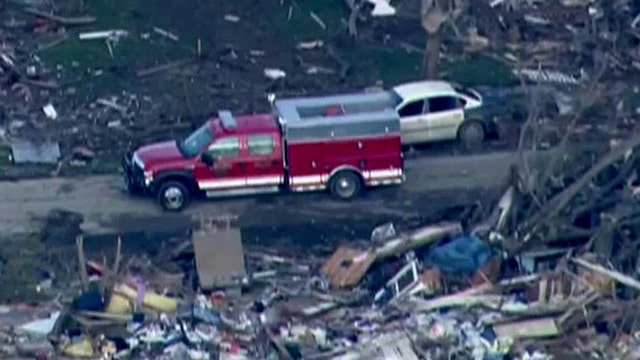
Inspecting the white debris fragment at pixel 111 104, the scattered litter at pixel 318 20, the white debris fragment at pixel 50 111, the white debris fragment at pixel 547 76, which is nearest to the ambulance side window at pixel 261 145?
the white debris fragment at pixel 111 104

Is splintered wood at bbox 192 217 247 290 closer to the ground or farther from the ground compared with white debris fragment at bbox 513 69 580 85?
closer to the ground

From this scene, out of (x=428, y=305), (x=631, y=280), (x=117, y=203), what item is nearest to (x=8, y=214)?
(x=117, y=203)

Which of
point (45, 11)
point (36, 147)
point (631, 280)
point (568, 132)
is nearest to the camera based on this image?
point (631, 280)

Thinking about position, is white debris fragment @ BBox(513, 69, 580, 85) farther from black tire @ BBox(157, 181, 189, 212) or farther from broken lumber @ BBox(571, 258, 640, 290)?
broken lumber @ BBox(571, 258, 640, 290)

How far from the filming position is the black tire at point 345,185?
32.3m

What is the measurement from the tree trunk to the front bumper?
20.2 ft

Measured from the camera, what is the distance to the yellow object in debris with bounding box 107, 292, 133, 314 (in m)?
28.1

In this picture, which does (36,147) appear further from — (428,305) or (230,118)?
(428,305)

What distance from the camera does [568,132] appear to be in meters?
31.6

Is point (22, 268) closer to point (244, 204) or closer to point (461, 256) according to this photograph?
point (244, 204)

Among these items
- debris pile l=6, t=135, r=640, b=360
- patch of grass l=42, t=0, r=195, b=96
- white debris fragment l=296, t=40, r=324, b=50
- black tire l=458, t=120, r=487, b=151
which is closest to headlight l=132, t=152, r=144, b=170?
debris pile l=6, t=135, r=640, b=360

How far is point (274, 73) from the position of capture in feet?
125

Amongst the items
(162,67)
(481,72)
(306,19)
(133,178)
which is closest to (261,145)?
(133,178)

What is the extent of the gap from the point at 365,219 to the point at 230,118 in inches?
102
